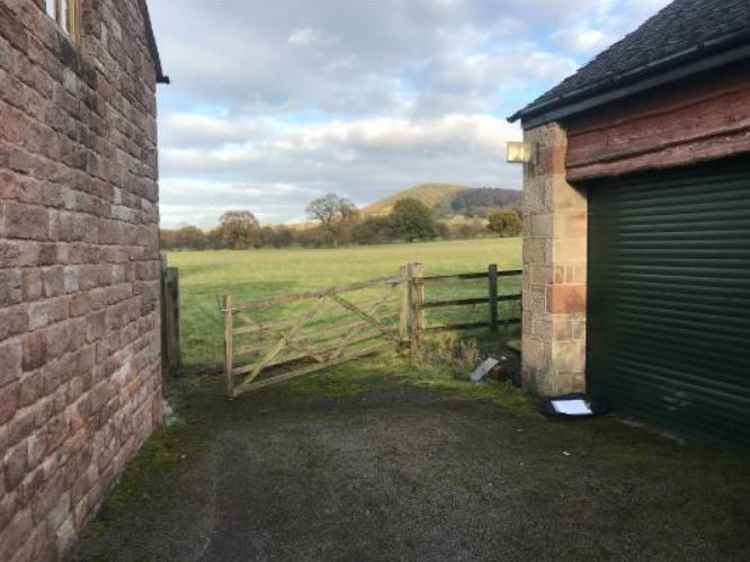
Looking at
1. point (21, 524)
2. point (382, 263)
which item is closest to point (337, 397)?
point (21, 524)

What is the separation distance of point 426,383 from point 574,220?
3.05m

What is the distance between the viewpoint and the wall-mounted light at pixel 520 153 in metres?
7.40

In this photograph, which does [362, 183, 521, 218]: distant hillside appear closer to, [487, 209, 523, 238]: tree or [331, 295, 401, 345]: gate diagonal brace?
[487, 209, 523, 238]: tree

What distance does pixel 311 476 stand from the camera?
536 cm

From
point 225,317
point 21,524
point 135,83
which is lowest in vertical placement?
point 21,524

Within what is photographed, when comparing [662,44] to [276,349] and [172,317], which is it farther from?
[172,317]

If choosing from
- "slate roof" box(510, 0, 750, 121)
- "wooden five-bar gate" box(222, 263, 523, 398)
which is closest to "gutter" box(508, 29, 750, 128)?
"slate roof" box(510, 0, 750, 121)

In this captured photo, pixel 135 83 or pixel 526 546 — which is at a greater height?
pixel 135 83

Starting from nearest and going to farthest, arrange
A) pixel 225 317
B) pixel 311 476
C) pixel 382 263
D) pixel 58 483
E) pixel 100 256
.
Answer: pixel 58 483 < pixel 100 256 < pixel 311 476 < pixel 225 317 < pixel 382 263

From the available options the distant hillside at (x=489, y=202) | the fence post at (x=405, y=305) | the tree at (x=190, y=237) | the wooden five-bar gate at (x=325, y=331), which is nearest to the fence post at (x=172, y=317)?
the wooden five-bar gate at (x=325, y=331)

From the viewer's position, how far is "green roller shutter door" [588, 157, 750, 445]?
18.2ft

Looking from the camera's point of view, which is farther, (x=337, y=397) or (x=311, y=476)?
(x=337, y=397)

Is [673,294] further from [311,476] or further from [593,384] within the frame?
[311,476]

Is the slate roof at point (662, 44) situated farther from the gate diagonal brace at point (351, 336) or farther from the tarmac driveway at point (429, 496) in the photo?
the gate diagonal brace at point (351, 336)
